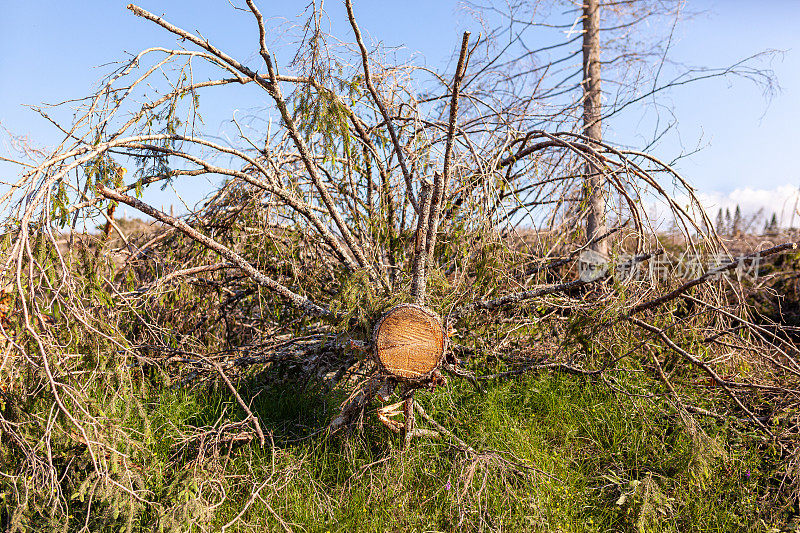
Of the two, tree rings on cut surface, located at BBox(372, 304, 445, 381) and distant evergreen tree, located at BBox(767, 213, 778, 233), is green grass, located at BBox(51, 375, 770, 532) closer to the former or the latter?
tree rings on cut surface, located at BBox(372, 304, 445, 381)

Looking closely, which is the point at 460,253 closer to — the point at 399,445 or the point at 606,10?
the point at 399,445

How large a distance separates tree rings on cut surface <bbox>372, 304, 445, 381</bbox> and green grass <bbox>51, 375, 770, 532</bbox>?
0.66 meters

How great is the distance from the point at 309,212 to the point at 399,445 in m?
1.68

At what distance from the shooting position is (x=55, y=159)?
10.2 ft

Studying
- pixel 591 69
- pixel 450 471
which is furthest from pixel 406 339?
pixel 591 69

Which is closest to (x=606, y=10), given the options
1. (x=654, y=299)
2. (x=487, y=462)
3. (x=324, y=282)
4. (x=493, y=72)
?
(x=493, y=72)

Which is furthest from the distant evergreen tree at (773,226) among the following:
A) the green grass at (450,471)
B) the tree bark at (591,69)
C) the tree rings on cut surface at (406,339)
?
the tree rings on cut surface at (406,339)

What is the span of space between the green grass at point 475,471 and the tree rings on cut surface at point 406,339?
66cm

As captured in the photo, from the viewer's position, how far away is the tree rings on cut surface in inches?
137

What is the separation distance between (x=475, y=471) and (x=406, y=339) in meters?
0.95

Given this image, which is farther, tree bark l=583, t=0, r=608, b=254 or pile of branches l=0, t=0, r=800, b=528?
tree bark l=583, t=0, r=608, b=254

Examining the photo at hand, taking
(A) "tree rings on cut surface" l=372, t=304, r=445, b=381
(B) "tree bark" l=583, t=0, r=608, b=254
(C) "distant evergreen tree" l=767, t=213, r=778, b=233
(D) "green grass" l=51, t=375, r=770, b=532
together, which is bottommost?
(D) "green grass" l=51, t=375, r=770, b=532

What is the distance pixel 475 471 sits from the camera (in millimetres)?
3607

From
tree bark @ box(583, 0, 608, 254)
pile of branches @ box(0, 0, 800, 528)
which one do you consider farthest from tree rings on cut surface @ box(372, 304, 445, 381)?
tree bark @ box(583, 0, 608, 254)
